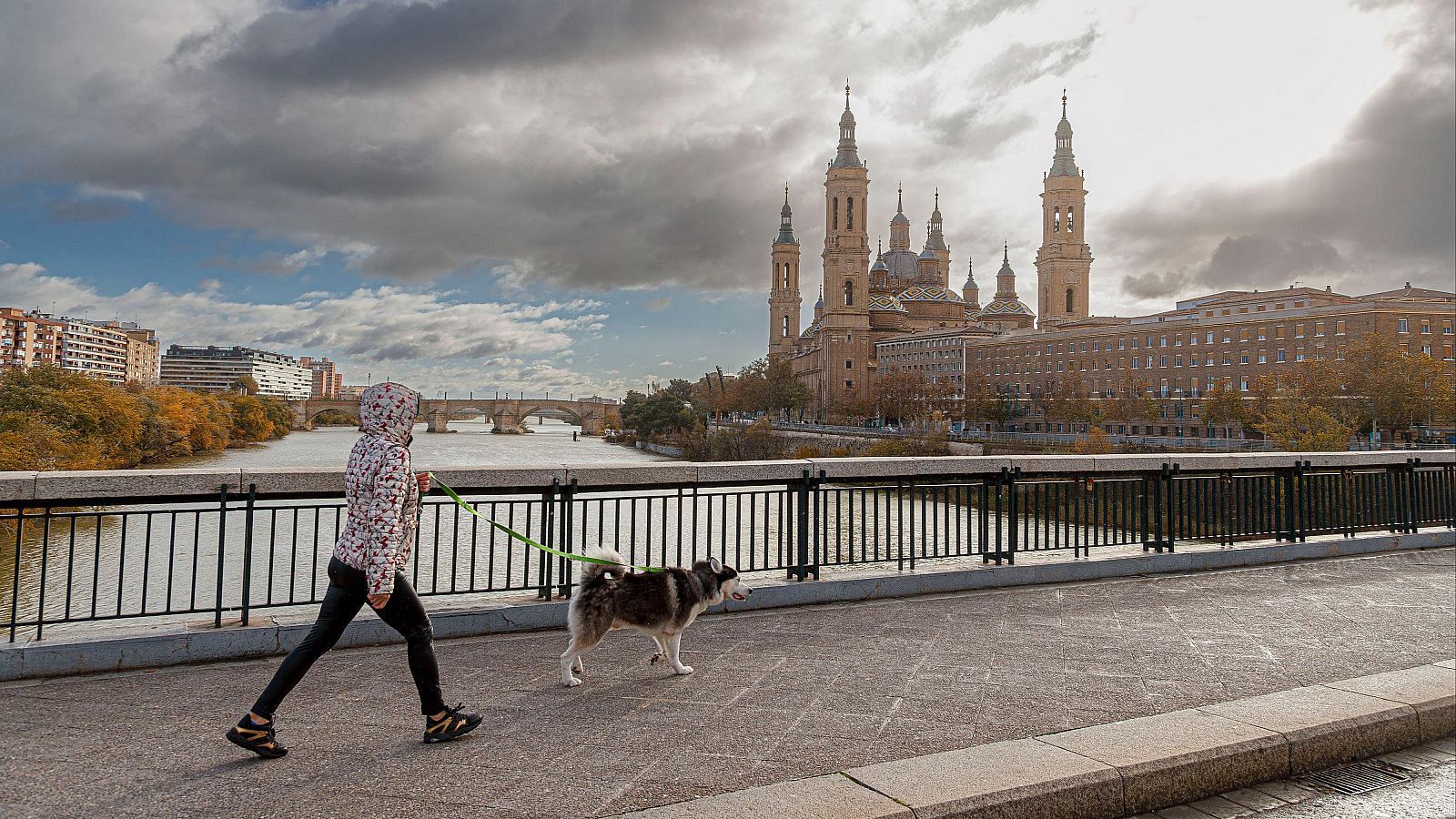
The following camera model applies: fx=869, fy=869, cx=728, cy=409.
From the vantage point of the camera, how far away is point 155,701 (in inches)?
176

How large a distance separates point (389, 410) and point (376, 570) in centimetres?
71

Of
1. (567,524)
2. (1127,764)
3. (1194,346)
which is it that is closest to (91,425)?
(567,524)

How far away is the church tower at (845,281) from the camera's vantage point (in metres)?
125

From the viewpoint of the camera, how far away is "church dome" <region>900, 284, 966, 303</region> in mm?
139125

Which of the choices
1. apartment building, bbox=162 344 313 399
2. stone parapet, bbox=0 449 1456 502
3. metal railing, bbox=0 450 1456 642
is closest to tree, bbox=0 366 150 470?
metal railing, bbox=0 450 1456 642

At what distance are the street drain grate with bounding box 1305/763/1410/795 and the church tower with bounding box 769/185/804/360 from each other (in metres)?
156

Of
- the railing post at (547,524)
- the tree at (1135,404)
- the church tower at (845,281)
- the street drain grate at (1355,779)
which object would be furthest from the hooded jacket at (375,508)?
the church tower at (845,281)

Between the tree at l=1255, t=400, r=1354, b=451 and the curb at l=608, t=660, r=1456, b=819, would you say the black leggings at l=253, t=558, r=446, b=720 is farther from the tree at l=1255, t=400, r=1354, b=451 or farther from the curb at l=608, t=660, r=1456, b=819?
the tree at l=1255, t=400, r=1354, b=451

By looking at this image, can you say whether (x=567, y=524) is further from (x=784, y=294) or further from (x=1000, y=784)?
(x=784, y=294)

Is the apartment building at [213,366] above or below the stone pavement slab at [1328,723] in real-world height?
above

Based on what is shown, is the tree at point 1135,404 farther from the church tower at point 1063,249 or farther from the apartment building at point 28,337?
the apartment building at point 28,337

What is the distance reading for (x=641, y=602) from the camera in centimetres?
493

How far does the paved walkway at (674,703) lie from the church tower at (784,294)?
15371 cm

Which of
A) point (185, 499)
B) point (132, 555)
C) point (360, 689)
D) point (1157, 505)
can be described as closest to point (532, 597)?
point (360, 689)
